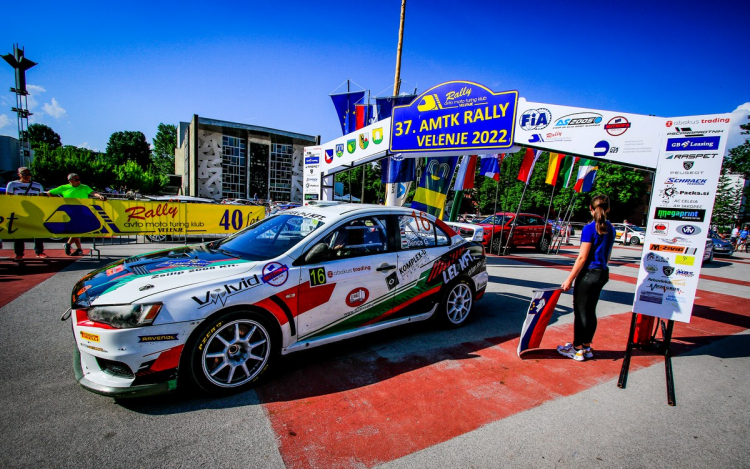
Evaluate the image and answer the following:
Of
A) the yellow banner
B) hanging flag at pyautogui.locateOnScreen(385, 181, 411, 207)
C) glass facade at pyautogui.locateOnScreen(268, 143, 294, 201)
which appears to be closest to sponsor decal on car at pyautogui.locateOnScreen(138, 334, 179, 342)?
the yellow banner

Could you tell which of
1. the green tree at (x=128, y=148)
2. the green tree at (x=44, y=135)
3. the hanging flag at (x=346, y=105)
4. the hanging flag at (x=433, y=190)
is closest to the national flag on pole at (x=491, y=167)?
the hanging flag at (x=433, y=190)

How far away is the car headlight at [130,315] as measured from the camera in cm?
251

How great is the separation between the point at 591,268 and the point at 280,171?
42644mm

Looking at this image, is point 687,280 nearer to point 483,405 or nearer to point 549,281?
point 483,405

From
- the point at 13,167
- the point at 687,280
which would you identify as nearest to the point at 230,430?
the point at 687,280

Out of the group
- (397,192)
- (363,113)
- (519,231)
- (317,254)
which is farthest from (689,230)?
(519,231)

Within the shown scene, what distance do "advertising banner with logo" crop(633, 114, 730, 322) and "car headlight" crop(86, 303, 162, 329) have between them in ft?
15.4

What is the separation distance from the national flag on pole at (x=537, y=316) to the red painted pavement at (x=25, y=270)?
6980mm

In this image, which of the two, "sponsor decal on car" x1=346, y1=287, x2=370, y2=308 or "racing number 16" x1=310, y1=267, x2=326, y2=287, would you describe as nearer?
"racing number 16" x1=310, y1=267, x2=326, y2=287

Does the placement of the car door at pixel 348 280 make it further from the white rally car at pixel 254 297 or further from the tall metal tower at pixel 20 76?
the tall metal tower at pixel 20 76

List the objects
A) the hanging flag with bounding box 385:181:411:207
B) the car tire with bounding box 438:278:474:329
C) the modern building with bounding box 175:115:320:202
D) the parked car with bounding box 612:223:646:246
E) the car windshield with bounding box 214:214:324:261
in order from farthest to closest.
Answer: the modern building with bounding box 175:115:320:202 < the parked car with bounding box 612:223:646:246 < the hanging flag with bounding box 385:181:411:207 < the car tire with bounding box 438:278:474:329 < the car windshield with bounding box 214:214:324:261

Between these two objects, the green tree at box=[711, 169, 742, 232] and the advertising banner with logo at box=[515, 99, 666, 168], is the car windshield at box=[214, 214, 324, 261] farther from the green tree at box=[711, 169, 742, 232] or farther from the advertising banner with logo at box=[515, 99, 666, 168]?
the green tree at box=[711, 169, 742, 232]

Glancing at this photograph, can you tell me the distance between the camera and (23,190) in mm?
7797

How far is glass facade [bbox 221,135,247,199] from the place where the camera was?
3978cm
